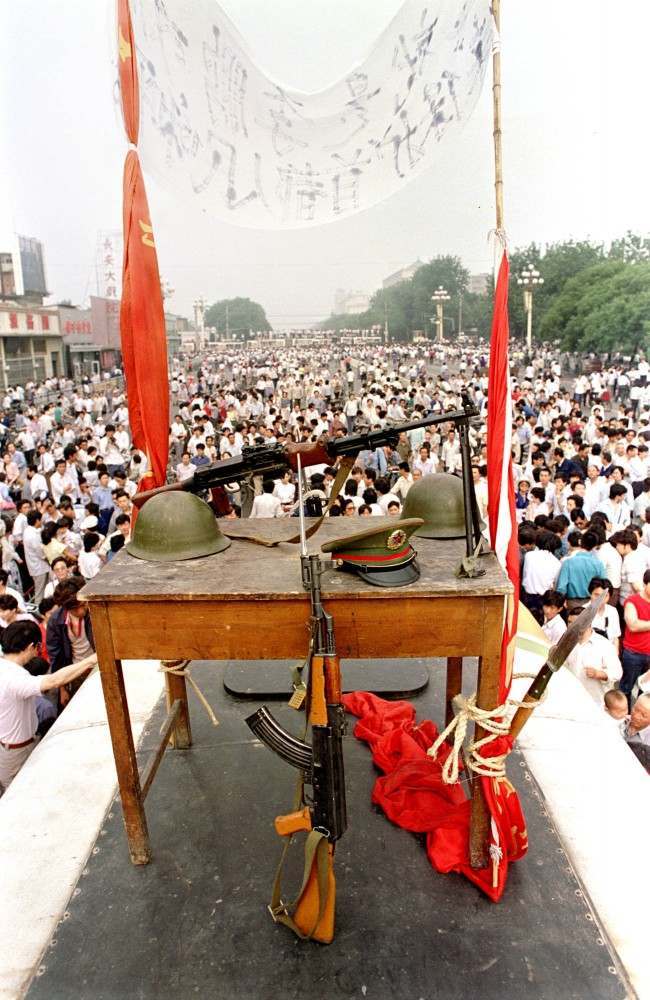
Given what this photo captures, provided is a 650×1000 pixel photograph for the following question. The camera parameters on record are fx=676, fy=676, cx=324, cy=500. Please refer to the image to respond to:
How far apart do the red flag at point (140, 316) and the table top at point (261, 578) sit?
1.39 meters

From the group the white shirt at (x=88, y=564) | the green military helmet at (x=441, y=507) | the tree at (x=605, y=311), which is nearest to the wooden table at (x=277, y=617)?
the green military helmet at (x=441, y=507)

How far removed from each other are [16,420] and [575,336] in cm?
3094

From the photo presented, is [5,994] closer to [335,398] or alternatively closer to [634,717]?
[634,717]

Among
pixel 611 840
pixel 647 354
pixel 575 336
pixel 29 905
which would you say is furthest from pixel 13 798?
pixel 575 336

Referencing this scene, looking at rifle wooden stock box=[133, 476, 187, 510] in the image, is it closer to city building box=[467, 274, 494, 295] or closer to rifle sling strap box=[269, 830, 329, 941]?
rifle sling strap box=[269, 830, 329, 941]

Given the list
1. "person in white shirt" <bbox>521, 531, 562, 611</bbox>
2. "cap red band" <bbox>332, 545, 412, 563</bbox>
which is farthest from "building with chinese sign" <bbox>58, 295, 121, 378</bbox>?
"cap red band" <bbox>332, 545, 412, 563</bbox>

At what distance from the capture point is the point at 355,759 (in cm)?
438

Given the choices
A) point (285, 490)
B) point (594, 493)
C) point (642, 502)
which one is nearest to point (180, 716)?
point (285, 490)

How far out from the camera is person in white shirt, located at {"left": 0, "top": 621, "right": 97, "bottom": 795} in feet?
14.9

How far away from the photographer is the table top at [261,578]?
3010 millimetres

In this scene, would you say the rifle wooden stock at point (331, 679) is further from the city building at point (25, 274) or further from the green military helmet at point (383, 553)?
the city building at point (25, 274)

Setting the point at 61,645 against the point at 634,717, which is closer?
the point at 634,717

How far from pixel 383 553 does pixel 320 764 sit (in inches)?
37.3

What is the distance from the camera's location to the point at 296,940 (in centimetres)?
308
